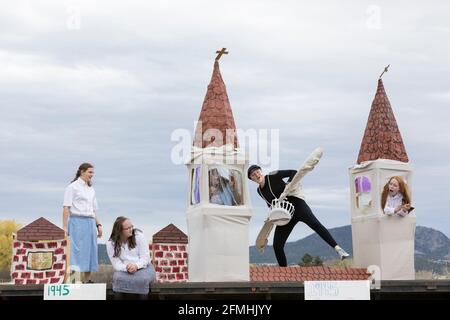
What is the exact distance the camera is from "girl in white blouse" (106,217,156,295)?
768 cm

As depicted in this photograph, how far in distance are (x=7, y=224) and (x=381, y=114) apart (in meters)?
22.6

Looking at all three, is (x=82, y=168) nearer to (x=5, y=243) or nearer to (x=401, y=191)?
(x=401, y=191)

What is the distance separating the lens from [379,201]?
10.6 metres

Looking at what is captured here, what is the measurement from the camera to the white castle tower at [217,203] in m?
9.43

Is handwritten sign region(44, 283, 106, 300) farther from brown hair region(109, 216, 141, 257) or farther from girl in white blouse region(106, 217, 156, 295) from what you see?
Result: brown hair region(109, 216, 141, 257)

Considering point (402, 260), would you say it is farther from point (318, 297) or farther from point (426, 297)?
point (318, 297)

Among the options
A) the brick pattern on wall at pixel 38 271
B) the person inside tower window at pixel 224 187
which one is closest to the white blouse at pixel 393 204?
the person inside tower window at pixel 224 187

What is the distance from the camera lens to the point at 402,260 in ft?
34.7

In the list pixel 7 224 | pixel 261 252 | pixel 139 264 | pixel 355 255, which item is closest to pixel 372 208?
pixel 355 255

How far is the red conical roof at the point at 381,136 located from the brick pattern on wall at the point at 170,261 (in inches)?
118

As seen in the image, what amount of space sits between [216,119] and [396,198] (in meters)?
2.83

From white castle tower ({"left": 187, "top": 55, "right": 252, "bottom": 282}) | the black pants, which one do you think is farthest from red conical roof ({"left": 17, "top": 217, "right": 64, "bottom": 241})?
the black pants
